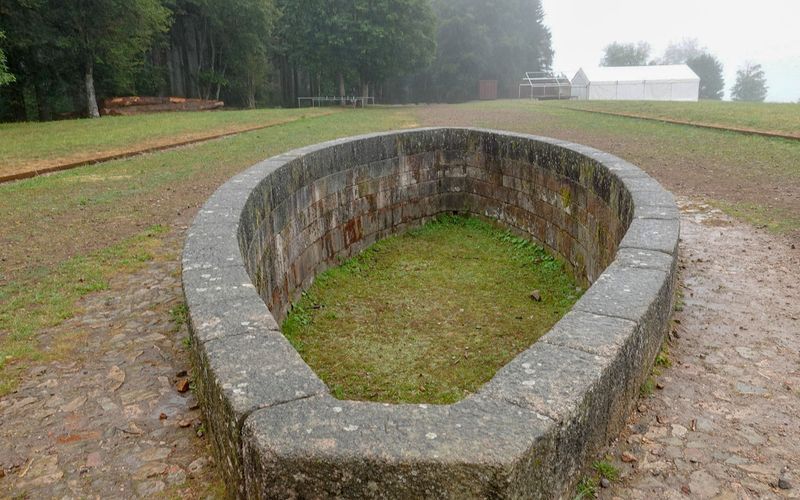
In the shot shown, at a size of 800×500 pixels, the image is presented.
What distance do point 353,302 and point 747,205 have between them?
219 inches

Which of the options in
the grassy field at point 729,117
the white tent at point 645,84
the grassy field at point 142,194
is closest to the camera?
the grassy field at point 142,194

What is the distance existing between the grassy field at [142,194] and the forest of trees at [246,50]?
34.0 ft

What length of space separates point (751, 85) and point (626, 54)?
65.3ft

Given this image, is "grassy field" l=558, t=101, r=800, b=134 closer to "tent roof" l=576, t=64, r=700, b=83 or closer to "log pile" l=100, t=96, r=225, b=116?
"log pile" l=100, t=96, r=225, b=116

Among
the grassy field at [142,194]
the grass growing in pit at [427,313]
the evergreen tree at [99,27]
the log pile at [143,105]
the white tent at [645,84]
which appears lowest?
the grass growing in pit at [427,313]

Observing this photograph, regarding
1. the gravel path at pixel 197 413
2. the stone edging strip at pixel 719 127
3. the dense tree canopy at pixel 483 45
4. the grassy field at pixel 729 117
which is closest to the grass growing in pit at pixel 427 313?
the gravel path at pixel 197 413

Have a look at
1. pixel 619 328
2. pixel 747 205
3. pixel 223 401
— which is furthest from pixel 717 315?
pixel 747 205

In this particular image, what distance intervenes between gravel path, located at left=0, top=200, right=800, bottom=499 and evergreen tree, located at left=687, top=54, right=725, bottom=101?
86.4 meters

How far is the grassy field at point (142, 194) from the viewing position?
5336mm

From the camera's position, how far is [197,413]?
3277mm

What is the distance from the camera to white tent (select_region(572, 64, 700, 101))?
46656 mm

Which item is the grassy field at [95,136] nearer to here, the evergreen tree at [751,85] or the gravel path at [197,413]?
the gravel path at [197,413]

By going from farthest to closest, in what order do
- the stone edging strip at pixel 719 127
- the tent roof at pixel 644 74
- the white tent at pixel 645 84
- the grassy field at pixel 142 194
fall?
the tent roof at pixel 644 74 < the white tent at pixel 645 84 < the stone edging strip at pixel 719 127 < the grassy field at pixel 142 194

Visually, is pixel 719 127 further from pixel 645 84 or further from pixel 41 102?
pixel 645 84
